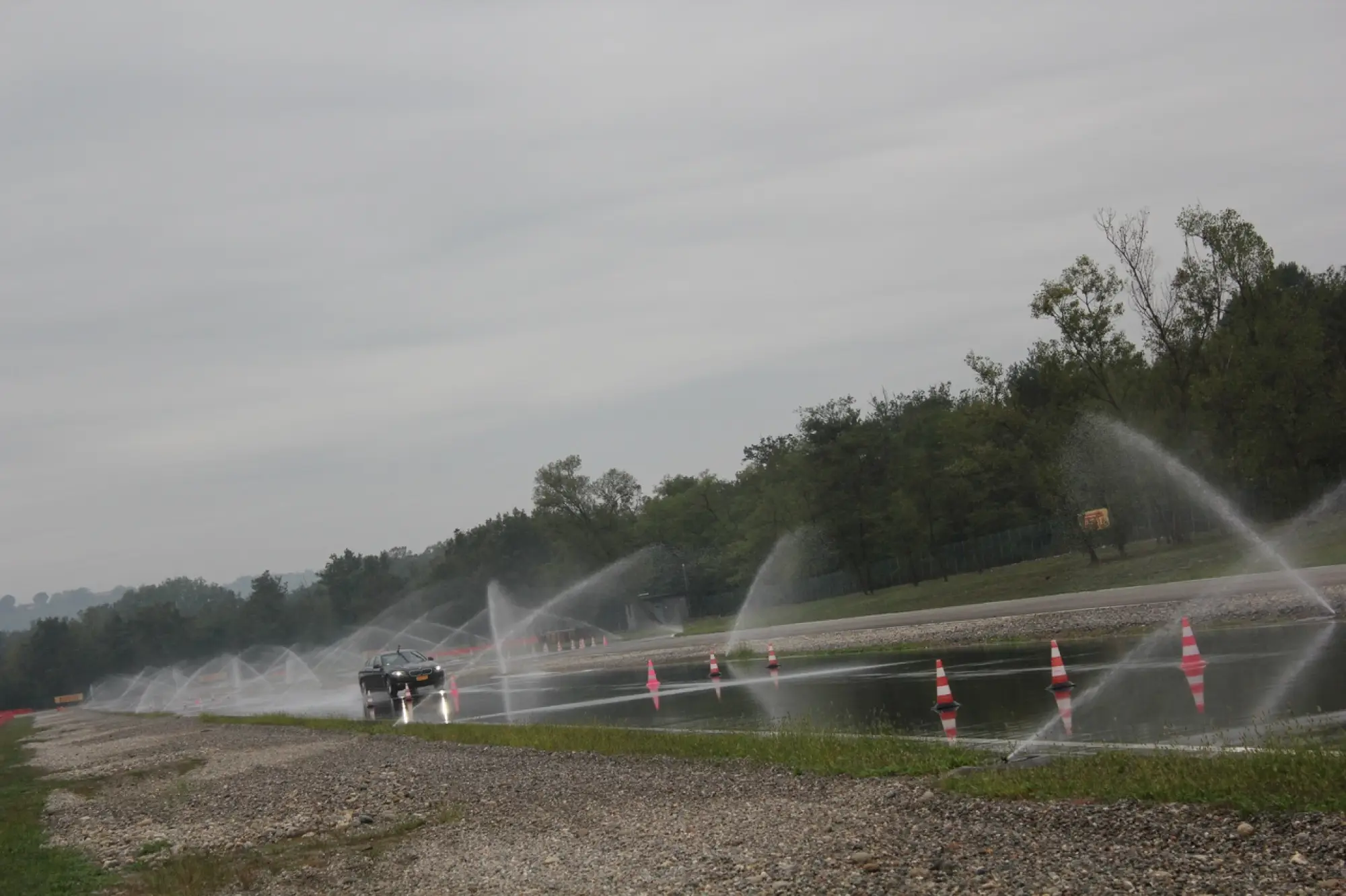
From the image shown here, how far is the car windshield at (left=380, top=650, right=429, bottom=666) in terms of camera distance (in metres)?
50.6

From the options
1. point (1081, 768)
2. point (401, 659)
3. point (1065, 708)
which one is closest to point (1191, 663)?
point (1065, 708)

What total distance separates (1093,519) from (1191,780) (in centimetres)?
4523

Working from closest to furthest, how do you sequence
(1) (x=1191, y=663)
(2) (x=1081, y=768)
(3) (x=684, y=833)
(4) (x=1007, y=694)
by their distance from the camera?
1. (2) (x=1081, y=768)
2. (3) (x=684, y=833)
3. (1) (x=1191, y=663)
4. (4) (x=1007, y=694)

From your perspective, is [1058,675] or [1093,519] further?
[1093,519]

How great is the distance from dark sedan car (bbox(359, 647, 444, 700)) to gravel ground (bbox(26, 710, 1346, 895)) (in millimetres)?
23398

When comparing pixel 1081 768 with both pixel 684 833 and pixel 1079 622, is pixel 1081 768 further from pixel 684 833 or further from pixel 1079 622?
pixel 1079 622

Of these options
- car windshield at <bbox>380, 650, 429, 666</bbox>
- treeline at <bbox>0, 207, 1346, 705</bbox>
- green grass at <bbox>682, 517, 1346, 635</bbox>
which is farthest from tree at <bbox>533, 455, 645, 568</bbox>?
car windshield at <bbox>380, 650, 429, 666</bbox>

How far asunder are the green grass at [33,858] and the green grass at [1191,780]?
10.6 m

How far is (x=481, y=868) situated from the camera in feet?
42.4

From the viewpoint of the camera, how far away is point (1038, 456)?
61000 millimetres

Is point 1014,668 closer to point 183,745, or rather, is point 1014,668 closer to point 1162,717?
point 1162,717

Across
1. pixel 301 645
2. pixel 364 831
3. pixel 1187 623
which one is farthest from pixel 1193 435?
pixel 301 645

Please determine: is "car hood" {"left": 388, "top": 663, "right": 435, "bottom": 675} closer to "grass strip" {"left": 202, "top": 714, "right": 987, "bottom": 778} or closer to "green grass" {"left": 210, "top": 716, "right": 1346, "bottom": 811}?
"grass strip" {"left": 202, "top": 714, "right": 987, "bottom": 778}

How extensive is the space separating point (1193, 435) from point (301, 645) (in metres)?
134
